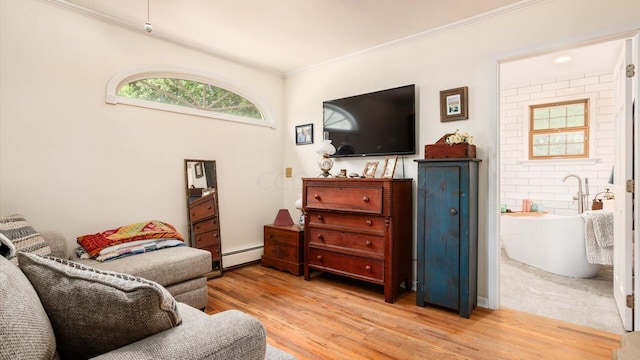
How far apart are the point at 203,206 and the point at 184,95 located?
1233mm

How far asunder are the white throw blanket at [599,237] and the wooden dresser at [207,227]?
3975 mm

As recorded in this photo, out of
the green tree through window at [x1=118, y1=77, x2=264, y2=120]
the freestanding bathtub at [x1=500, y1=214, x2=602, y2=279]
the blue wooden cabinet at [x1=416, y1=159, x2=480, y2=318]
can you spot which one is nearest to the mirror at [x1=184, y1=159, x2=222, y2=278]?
the green tree through window at [x1=118, y1=77, x2=264, y2=120]

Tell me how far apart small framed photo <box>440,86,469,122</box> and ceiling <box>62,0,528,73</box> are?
624 mm

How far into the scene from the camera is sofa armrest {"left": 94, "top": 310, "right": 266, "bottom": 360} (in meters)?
0.78

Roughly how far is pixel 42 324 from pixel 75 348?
0.17 m

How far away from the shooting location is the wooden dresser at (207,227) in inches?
134

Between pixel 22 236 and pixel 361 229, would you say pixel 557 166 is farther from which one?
pixel 22 236

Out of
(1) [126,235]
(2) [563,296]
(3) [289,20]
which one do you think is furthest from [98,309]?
(2) [563,296]

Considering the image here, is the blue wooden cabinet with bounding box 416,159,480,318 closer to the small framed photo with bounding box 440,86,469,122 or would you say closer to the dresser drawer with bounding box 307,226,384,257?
the dresser drawer with bounding box 307,226,384,257

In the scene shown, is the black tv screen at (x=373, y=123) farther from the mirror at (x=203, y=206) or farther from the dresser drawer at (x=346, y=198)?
the mirror at (x=203, y=206)

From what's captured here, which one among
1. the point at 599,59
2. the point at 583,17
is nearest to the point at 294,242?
the point at 583,17

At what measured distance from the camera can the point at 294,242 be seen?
11.7ft

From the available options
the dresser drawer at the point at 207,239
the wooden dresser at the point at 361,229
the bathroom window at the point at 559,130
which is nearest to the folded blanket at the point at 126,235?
the dresser drawer at the point at 207,239

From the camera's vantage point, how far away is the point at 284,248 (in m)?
3.68
